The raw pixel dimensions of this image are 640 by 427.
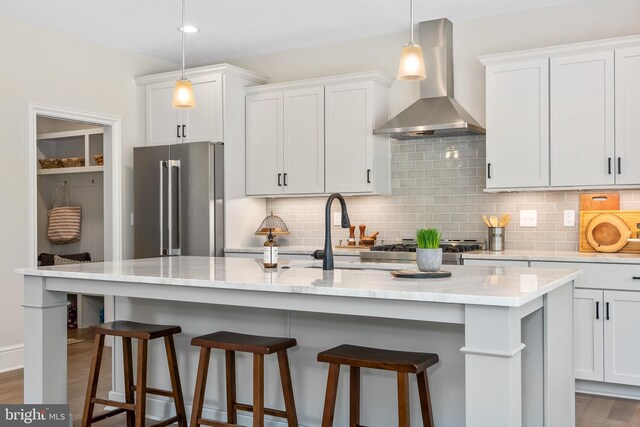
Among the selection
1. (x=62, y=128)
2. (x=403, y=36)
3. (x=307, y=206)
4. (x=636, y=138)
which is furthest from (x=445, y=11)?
(x=62, y=128)

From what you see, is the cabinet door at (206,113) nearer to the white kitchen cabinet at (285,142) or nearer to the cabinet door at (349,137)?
the white kitchen cabinet at (285,142)

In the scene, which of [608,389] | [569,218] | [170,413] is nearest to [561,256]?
[569,218]

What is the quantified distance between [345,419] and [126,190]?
373 cm

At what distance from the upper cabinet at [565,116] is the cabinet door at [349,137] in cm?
99

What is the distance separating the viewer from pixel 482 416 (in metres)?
2.18

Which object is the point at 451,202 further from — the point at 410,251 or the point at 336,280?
the point at 336,280

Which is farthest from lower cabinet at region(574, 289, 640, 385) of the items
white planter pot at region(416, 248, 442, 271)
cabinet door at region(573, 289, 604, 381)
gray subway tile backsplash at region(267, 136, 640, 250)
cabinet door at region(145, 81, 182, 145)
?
cabinet door at region(145, 81, 182, 145)

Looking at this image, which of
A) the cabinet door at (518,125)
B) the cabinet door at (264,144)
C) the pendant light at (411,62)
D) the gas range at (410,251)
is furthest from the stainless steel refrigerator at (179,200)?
the pendant light at (411,62)

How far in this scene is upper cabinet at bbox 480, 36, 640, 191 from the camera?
4.37 metres

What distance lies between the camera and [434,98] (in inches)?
202

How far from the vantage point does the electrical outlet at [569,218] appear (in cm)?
484

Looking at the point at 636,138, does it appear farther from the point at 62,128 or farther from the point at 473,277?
the point at 62,128

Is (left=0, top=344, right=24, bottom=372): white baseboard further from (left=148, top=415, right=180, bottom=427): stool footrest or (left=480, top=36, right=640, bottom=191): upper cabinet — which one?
(left=480, top=36, right=640, bottom=191): upper cabinet

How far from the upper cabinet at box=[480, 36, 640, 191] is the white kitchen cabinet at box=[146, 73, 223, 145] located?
7.58 ft
